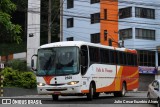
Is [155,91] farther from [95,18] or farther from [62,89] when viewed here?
[95,18]

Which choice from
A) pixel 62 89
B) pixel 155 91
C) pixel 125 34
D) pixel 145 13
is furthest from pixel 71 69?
pixel 145 13

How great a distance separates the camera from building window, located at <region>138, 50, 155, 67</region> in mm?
64812

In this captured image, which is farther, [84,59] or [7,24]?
[84,59]

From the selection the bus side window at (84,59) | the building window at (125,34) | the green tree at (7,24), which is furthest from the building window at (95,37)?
the green tree at (7,24)

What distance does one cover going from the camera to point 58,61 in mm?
22391

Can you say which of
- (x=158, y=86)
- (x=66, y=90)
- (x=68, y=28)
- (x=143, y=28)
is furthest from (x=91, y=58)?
(x=68, y=28)

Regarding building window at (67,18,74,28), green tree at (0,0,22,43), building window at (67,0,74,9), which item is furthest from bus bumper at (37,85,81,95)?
building window at (67,18,74,28)

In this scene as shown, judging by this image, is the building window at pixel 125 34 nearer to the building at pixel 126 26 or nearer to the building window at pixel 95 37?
the building at pixel 126 26

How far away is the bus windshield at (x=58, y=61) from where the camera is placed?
22188 millimetres

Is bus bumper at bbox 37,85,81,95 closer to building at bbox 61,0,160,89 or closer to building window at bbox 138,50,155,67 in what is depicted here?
building at bbox 61,0,160,89

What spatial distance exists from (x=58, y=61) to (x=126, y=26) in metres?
42.2

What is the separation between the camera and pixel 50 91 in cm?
2217

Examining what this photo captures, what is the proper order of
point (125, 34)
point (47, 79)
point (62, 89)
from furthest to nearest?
point (125, 34), point (47, 79), point (62, 89)

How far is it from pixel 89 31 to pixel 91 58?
4347 centimetres
